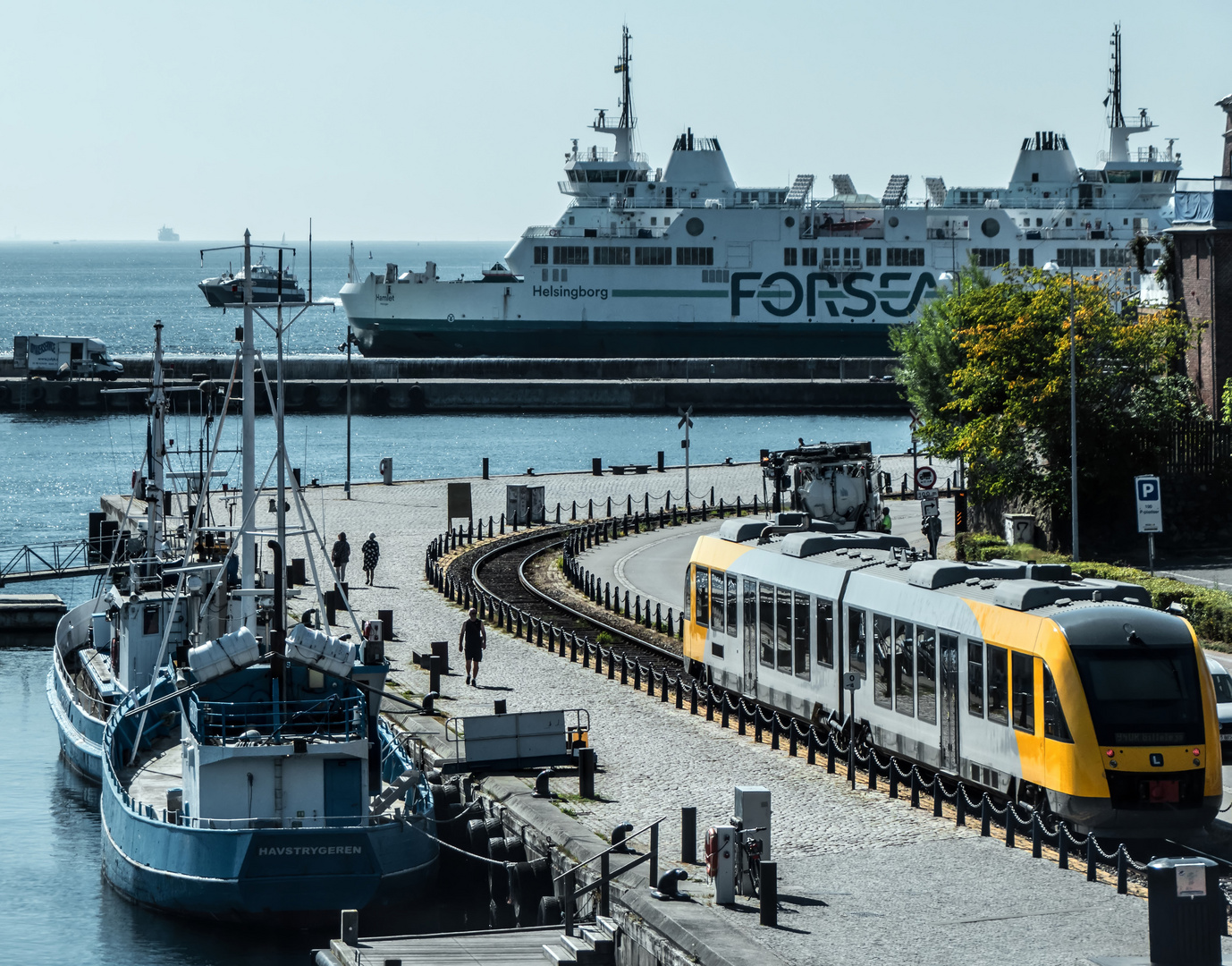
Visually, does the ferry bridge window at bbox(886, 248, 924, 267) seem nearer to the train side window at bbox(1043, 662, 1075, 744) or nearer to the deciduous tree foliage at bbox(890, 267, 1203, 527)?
the deciduous tree foliage at bbox(890, 267, 1203, 527)

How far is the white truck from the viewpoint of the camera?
112750 mm

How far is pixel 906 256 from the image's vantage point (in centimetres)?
12281

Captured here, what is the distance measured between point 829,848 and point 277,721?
746cm

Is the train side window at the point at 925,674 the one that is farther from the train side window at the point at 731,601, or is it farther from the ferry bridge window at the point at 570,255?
the ferry bridge window at the point at 570,255

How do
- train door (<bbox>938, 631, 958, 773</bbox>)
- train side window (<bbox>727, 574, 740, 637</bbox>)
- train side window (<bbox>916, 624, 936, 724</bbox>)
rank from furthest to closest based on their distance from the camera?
1. train side window (<bbox>727, 574, 740, 637</bbox>)
2. train side window (<bbox>916, 624, 936, 724</bbox>)
3. train door (<bbox>938, 631, 958, 773</bbox>)

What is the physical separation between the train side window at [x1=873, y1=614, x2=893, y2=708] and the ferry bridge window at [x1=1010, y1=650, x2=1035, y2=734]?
3.16 m

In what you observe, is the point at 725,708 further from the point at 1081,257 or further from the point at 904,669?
the point at 1081,257

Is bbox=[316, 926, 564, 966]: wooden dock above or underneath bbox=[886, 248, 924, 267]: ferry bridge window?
underneath

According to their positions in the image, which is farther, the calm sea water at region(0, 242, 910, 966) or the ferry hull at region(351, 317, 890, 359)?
the ferry hull at region(351, 317, 890, 359)

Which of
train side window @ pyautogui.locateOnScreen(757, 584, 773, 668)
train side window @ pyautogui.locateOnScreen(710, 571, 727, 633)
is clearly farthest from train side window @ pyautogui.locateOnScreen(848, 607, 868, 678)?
train side window @ pyautogui.locateOnScreen(710, 571, 727, 633)

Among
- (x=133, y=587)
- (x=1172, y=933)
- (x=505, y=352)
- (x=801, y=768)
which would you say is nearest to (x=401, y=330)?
(x=505, y=352)

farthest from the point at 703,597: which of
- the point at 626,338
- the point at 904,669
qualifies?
the point at 626,338

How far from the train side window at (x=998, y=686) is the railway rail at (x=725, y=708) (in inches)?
37.2

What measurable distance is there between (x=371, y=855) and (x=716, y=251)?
103 m
